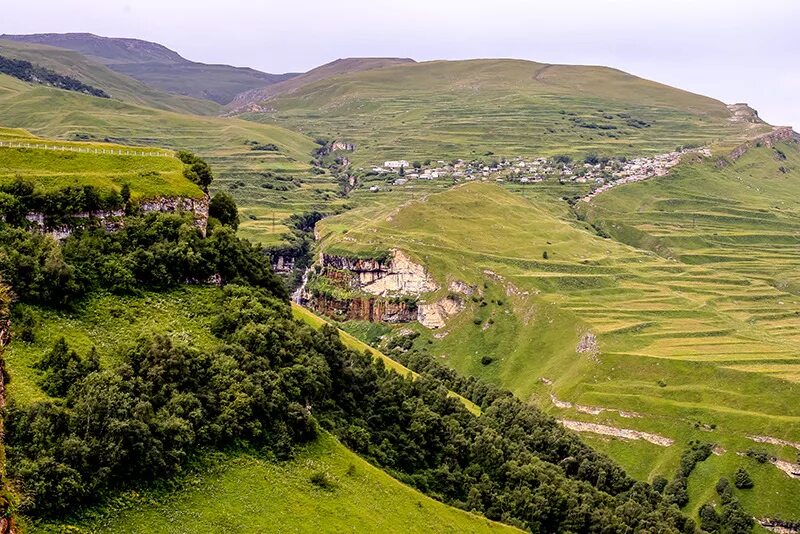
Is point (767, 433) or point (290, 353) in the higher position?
point (290, 353)

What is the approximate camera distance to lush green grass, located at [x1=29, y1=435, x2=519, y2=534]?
50.5 m

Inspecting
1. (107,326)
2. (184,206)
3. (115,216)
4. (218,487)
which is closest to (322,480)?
(218,487)

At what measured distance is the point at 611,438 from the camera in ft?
472

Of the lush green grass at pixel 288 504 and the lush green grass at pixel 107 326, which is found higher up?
the lush green grass at pixel 107 326

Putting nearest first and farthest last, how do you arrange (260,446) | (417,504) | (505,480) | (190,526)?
(190,526)
(260,446)
(417,504)
(505,480)

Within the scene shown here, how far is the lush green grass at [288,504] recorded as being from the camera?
50.5 metres

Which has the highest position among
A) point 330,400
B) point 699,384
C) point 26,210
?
Result: point 26,210

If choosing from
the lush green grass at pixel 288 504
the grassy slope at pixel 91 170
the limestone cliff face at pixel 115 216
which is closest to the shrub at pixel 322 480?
the lush green grass at pixel 288 504

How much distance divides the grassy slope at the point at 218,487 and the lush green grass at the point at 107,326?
0.08 meters

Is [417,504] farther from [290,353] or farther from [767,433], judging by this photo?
[767,433]

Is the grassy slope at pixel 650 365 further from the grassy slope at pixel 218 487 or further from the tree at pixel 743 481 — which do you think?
the grassy slope at pixel 218 487

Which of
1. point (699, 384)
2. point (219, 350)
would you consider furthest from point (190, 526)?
point (699, 384)

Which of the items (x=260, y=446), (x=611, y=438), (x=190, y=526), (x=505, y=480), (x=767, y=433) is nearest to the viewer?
(x=190, y=526)

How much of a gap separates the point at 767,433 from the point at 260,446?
334 feet
